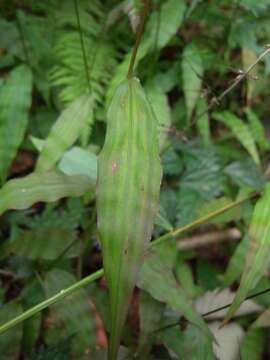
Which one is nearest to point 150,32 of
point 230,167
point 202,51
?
point 202,51

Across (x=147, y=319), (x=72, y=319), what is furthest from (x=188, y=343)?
(x=72, y=319)

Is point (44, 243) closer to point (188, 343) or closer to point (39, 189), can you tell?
point (39, 189)

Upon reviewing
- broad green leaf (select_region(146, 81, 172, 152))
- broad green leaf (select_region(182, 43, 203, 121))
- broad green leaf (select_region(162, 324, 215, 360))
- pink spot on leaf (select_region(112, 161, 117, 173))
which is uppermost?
pink spot on leaf (select_region(112, 161, 117, 173))

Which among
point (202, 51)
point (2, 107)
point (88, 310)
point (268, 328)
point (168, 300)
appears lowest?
point (268, 328)

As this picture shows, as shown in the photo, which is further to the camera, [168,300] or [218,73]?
[218,73]

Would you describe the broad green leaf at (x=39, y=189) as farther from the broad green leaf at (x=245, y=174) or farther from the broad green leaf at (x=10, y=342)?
the broad green leaf at (x=245, y=174)

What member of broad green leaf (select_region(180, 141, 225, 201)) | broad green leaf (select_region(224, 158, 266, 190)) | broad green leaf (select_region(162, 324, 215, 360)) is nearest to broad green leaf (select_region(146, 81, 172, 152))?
broad green leaf (select_region(180, 141, 225, 201))

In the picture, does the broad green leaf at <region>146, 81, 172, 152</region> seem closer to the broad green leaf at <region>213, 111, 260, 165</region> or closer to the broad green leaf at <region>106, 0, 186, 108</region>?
the broad green leaf at <region>106, 0, 186, 108</region>

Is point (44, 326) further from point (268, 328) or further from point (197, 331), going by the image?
point (268, 328)
